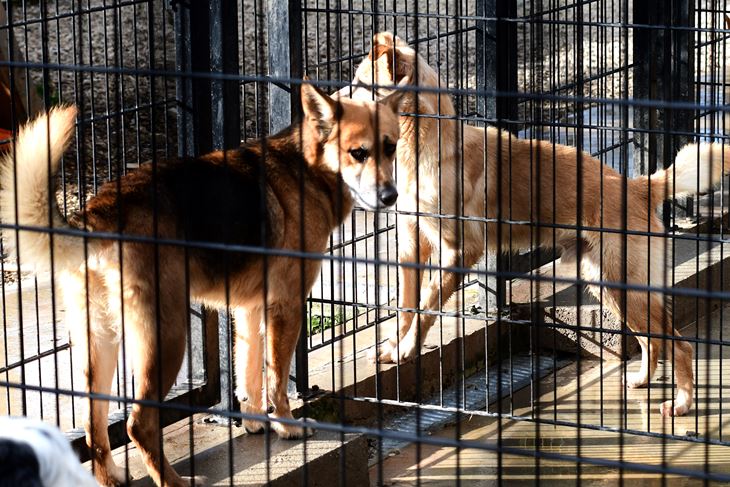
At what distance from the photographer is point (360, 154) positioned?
5051 millimetres

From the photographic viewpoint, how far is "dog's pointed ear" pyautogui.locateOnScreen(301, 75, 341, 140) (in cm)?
474

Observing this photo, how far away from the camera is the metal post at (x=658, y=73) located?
306 inches

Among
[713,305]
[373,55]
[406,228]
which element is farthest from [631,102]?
[713,305]

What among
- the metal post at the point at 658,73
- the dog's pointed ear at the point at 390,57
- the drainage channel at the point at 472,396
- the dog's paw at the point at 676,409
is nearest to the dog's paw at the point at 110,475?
the drainage channel at the point at 472,396

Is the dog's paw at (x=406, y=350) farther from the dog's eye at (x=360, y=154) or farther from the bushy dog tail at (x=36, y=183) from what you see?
the bushy dog tail at (x=36, y=183)

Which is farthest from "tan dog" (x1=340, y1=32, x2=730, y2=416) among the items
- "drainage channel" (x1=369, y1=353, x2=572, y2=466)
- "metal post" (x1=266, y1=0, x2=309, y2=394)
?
"metal post" (x1=266, y1=0, x2=309, y2=394)

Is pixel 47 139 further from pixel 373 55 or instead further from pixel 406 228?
pixel 406 228

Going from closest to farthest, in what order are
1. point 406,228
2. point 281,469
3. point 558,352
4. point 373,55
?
point 281,469, point 373,55, point 406,228, point 558,352

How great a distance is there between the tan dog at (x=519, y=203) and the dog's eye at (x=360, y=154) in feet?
2.53

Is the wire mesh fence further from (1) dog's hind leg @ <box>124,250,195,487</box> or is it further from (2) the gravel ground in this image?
(2) the gravel ground

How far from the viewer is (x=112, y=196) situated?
14.2 ft

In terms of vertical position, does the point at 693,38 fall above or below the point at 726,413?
above

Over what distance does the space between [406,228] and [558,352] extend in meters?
1.22

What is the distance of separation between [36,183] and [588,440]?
2982 mm
